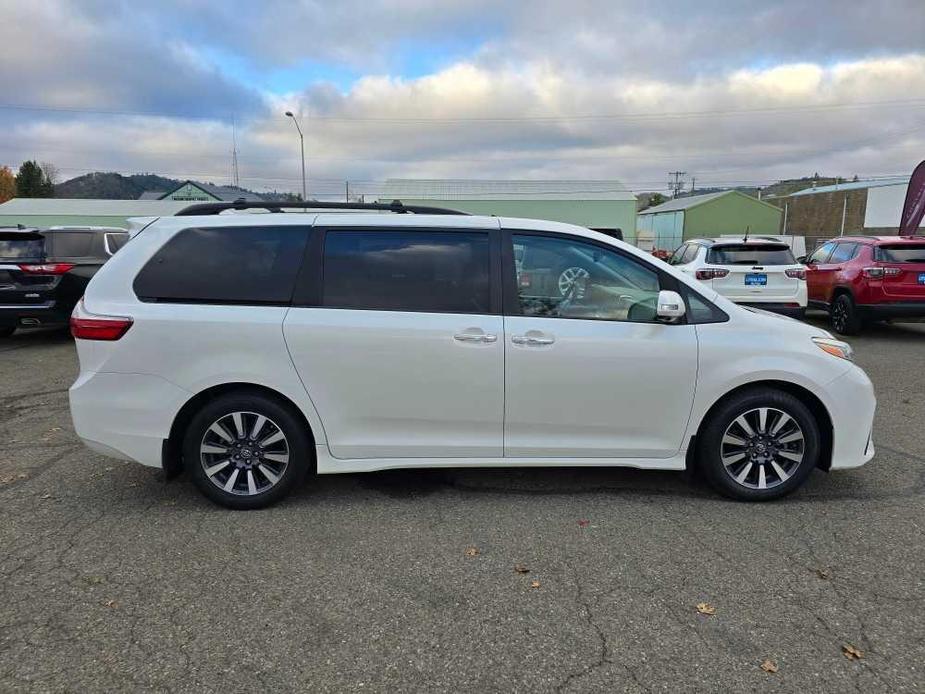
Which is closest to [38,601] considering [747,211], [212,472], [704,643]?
[212,472]

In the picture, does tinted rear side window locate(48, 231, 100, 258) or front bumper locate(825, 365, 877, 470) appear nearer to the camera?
front bumper locate(825, 365, 877, 470)

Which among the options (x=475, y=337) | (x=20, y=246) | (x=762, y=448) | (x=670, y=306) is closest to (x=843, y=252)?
(x=762, y=448)

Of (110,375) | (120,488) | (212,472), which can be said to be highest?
(110,375)

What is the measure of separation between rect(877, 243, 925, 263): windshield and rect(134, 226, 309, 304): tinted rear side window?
31.8ft

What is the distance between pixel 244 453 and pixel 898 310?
10067mm

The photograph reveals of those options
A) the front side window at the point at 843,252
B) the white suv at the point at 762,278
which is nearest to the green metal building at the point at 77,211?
the white suv at the point at 762,278

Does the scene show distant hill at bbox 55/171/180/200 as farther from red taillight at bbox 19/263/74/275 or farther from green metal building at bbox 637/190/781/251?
red taillight at bbox 19/263/74/275

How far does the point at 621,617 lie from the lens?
2.74m

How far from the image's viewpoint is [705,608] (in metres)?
2.79

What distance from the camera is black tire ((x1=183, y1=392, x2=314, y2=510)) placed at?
3.66 metres

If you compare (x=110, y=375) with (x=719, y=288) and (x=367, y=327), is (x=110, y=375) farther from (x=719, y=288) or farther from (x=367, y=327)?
(x=719, y=288)

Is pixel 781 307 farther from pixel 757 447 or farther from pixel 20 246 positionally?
pixel 20 246

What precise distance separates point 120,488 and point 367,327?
2135 millimetres

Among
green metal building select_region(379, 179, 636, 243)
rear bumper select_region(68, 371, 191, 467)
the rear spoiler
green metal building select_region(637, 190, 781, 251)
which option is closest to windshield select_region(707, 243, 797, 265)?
the rear spoiler
